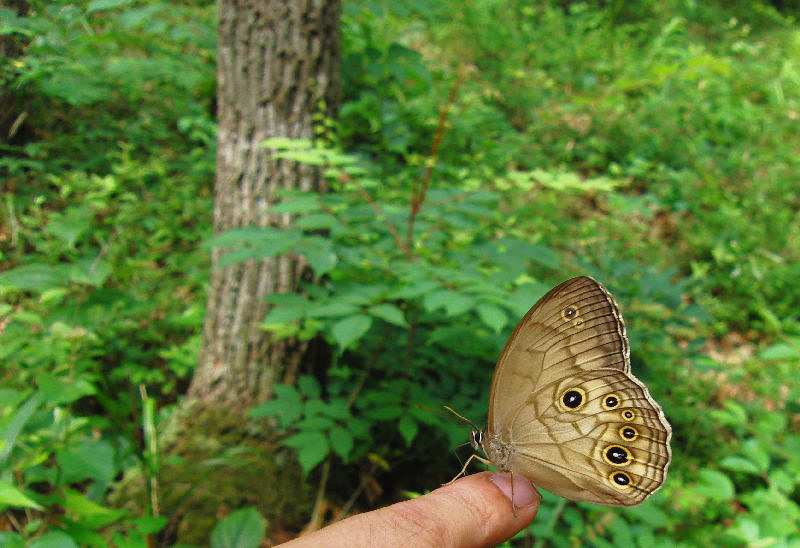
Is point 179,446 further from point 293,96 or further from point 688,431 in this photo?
point 688,431

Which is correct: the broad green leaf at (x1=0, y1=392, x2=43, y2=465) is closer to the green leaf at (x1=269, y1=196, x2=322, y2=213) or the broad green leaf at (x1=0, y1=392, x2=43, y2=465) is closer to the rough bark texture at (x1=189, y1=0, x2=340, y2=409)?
the green leaf at (x1=269, y1=196, x2=322, y2=213)

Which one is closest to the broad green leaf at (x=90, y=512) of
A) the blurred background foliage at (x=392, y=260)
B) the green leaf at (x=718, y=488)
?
the blurred background foliage at (x=392, y=260)

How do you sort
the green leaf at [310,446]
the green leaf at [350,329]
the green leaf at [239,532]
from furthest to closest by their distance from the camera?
the green leaf at [310,446] < the green leaf at [239,532] < the green leaf at [350,329]

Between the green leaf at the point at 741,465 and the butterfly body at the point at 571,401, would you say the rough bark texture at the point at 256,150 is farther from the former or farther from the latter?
the green leaf at the point at 741,465

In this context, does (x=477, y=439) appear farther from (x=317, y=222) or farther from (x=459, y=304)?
(x=317, y=222)

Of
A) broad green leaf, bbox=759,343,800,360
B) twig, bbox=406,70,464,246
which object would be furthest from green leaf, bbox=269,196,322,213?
broad green leaf, bbox=759,343,800,360
